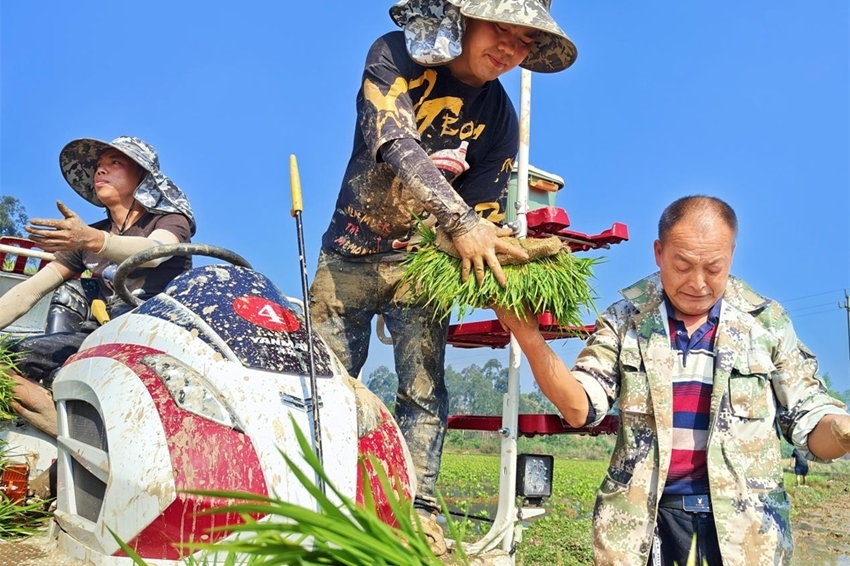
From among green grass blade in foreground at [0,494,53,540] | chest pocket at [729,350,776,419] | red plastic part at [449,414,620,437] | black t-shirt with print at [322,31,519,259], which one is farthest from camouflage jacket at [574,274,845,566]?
green grass blade in foreground at [0,494,53,540]

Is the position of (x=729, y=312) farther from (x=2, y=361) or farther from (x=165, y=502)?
(x=2, y=361)

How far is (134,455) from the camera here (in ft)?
6.45

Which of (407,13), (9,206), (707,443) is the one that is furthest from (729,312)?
(9,206)

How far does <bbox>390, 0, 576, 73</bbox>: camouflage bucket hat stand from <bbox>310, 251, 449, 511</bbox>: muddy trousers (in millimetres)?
832

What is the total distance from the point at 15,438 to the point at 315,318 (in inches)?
47.4

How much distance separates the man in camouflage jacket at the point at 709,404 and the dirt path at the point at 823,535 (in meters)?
5.16

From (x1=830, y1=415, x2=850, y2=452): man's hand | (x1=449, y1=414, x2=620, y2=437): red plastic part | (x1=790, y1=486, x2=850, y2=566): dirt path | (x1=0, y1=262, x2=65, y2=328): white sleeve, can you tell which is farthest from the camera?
(x1=790, y1=486, x2=850, y2=566): dirt path

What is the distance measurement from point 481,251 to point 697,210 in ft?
2.11

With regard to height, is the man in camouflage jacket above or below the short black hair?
below

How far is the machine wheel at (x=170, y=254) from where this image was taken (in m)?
2.70

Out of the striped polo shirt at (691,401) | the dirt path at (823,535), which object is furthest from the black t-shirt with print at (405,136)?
the dirt path at (823,535)

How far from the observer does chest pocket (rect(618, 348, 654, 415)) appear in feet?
7.84

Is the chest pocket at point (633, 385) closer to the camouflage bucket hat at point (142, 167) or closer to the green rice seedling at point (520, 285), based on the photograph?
the green rice seedling at point (520, 285)

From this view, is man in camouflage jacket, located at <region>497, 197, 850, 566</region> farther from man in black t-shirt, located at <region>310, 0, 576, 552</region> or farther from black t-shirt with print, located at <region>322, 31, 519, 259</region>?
black t-shirt with print, located at <region>322, 31, 519, 259</region>
